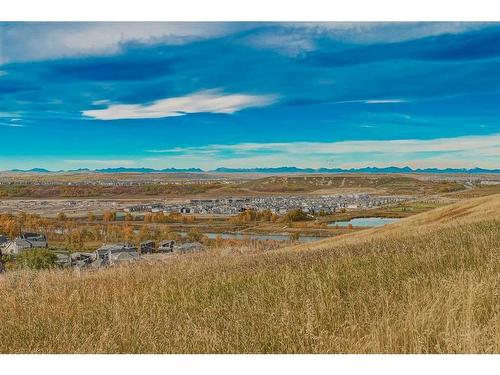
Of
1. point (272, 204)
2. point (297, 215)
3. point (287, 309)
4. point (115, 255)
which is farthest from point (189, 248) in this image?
point (297, 215)

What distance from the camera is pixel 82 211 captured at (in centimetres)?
2395

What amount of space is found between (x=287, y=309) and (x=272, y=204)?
68.0 ft

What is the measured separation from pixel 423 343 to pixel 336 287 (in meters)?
1.58

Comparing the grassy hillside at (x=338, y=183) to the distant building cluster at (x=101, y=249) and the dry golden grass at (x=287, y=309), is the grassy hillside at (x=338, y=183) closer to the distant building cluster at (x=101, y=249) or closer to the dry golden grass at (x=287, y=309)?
the distant building cluster at (x=101, y=249)

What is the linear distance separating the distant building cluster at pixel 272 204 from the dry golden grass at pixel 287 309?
1760cm

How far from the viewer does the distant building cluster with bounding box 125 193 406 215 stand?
24781 mm

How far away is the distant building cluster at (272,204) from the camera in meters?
24.8

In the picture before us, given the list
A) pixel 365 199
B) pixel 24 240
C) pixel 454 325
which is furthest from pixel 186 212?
pixel 454 325

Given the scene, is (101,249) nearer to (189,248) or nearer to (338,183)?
(189,248)

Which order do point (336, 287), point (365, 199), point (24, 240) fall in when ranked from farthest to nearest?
point (365, 199) → point (24, 240) → point (336, 287)

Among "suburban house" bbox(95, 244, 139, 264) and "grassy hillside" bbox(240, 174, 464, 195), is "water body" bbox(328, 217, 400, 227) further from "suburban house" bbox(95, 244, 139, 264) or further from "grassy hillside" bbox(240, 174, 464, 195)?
"suburban house" bbox(95, 244, 139, 264)

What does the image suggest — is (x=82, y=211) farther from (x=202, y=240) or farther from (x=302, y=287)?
(x=302, y=287)

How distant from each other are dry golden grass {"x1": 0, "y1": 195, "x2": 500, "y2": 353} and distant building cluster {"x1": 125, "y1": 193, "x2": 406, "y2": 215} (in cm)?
1760

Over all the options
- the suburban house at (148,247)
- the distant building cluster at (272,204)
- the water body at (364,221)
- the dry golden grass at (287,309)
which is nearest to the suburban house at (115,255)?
the suburban house at (148,247)
